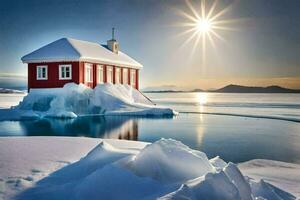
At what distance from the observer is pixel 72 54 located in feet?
122

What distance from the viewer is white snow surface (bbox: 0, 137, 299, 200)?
266 inches

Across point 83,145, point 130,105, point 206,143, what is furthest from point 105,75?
point 83,145

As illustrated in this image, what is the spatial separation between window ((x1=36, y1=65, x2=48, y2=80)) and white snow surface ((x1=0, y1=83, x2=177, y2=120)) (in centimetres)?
139

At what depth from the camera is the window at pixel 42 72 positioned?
38.0 m

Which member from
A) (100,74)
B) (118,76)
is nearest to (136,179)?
(100,74)

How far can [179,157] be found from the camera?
26.2ft

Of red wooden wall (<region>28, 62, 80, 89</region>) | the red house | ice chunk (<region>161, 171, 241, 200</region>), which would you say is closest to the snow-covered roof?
the red house

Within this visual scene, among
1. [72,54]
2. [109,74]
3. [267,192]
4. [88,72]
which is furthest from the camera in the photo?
[109,74]

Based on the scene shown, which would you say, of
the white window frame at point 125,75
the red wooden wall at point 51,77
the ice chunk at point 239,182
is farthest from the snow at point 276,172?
the white window frame at point 125,75

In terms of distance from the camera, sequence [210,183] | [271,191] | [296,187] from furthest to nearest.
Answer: [296,187]
[271,191]
[210,183]

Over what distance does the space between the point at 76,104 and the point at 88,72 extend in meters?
4.12

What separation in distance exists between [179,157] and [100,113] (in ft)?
98.6

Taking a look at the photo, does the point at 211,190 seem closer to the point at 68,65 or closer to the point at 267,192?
the point at 267,192

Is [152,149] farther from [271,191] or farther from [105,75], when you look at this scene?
[105,75]
